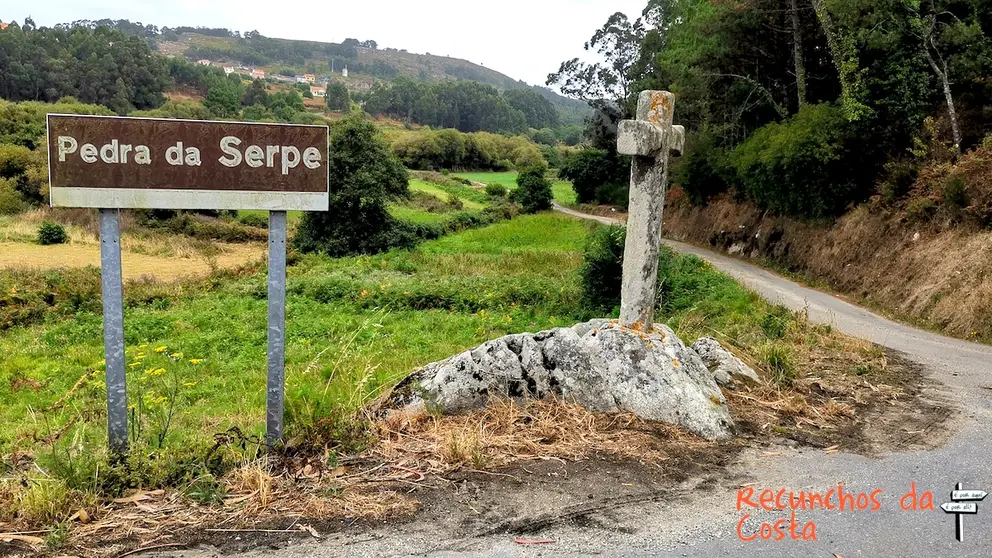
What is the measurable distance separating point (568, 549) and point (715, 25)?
2641 cm

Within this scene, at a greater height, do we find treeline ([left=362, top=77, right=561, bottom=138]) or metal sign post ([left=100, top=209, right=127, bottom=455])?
treeline ([left=362, top=77, right=561, bottom=138])

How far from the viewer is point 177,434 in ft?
17.2

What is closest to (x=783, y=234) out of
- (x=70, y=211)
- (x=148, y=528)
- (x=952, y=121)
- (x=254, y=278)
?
(x=952, y=121)

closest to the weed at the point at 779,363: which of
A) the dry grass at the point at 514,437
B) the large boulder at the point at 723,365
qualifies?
the large boulder at the point at 723,365

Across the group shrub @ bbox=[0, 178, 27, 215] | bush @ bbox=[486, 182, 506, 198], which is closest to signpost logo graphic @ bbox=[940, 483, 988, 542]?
shrub @ bbox=[0, 178, 27, 215]

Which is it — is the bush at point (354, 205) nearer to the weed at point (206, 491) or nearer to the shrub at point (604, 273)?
the shrub at point (604, 273)

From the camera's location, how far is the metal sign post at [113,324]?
4.24 metres

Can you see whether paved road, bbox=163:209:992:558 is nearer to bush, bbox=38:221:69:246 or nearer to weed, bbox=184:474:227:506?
weed, bbox=184:474:227:506

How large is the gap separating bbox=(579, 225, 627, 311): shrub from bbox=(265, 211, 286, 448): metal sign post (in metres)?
12.2

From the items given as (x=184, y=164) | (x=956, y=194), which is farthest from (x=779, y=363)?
(x=956, y=194)

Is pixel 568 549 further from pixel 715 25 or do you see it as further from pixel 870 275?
pixel 715 25

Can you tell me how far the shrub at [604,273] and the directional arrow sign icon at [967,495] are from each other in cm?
1157

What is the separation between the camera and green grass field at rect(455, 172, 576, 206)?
197ft

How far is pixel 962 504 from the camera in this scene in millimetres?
4336
